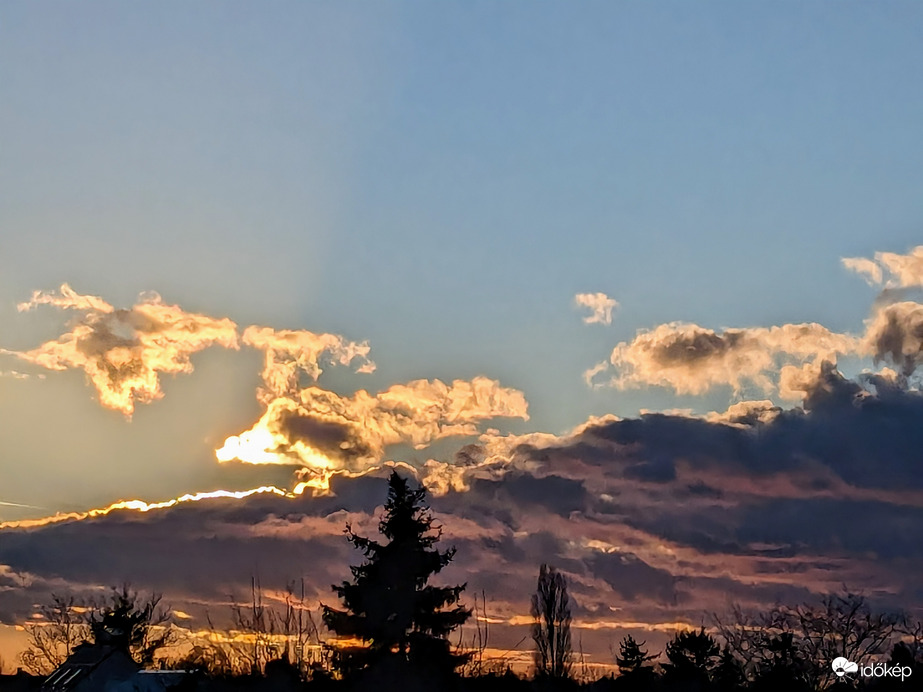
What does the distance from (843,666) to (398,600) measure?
3874cm

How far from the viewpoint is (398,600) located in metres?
58.5

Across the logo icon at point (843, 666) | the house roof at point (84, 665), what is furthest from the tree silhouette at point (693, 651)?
the house roof at point (84, 665)

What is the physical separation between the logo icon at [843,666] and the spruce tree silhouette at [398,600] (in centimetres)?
3365

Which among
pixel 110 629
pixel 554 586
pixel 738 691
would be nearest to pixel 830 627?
pixel 554 586

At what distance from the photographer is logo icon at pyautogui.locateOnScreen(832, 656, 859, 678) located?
259 ft

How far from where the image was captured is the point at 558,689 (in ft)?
184

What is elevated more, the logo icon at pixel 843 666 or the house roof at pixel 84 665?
the house roof at pixel 84 665

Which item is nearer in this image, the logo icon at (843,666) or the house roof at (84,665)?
the house roof at (84,665)

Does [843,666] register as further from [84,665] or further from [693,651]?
[84,665]

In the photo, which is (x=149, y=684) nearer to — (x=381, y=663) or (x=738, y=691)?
(x=381, y=663)

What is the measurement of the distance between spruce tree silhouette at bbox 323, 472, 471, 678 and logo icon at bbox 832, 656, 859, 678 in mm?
33649

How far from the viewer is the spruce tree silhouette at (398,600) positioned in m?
57.5

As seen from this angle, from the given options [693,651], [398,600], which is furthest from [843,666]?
[398,600]

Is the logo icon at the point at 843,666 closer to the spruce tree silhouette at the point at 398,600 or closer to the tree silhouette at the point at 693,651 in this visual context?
the tree silhouette at the point at 693,651
